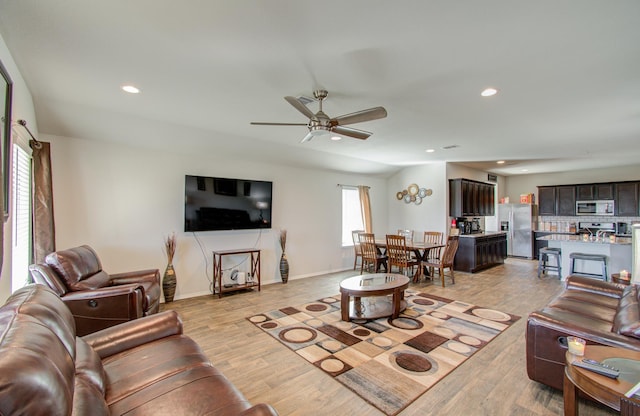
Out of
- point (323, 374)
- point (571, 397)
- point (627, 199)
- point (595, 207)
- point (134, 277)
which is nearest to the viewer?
point (571, 397)

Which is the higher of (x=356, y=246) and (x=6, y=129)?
(x=6, y=129)

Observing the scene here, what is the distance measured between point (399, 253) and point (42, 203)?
523 centimetres

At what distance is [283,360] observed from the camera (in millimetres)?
2826

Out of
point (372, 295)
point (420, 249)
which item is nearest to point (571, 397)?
point (372, 295)

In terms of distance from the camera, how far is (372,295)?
361 centimetres

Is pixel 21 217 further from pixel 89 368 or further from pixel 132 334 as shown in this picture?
pixel 89 368

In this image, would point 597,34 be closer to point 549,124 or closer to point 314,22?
Answer: point 314,22

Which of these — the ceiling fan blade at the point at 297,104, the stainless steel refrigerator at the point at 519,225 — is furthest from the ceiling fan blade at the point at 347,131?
the stainless steel refrigerator at the point at 519,225

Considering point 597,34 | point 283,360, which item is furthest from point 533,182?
point 283,360

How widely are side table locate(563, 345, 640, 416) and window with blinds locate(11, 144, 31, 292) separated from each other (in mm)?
4095

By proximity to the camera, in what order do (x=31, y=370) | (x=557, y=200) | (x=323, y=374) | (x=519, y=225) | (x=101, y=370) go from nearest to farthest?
(x=31, y=370), (x=101, y=370), (x=323, y=374), (x=557, y=200), (x=519, y=225)

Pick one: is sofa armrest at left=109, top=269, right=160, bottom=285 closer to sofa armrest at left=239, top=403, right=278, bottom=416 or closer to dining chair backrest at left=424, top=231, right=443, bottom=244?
sofa armrest at left=239, top=403, right=278, bottom=416

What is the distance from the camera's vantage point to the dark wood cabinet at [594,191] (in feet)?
25.1

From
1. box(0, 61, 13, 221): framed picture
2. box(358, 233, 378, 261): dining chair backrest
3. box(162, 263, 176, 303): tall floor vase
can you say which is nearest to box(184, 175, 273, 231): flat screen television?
box(162, 263, 176, 303): tall floor vase
